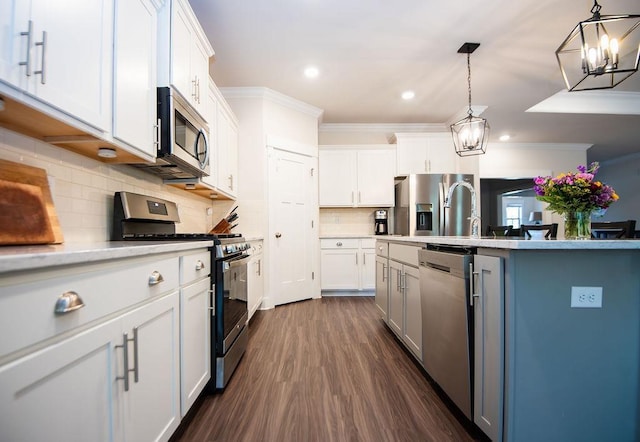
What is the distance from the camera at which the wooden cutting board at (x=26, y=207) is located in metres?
1.07

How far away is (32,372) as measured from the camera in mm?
625


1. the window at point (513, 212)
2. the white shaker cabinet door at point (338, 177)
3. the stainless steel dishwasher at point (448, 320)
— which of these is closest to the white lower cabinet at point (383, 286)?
the stainless steel dishwasher at point (448, 320)

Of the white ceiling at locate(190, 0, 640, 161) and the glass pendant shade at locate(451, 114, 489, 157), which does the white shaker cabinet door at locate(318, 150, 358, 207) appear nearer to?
the white ceiling at locate(190, 0, 640, 161)

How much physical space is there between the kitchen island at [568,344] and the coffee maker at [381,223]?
11.7 feet

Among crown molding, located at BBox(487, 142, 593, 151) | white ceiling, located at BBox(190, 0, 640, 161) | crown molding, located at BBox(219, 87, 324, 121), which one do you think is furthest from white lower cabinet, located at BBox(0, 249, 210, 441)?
crown molding, located at BBox(487, 142, 593, 151)

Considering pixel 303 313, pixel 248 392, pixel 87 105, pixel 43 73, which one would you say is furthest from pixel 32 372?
pixel 303 313

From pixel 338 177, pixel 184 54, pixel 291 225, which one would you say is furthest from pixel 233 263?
pixel 338 177

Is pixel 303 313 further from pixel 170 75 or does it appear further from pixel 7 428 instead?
pixel 7 428

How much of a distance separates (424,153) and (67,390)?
15.6ft

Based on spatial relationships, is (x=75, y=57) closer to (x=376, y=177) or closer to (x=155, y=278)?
(x=155, y=278)

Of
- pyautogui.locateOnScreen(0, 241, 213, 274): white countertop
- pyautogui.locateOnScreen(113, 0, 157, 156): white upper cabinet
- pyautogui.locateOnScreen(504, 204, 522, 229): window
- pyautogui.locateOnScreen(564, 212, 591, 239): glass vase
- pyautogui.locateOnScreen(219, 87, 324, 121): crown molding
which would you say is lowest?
pyautogui.locateOnScreen(0, 241, 213, 274): white countertop

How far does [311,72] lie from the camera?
3391 mm

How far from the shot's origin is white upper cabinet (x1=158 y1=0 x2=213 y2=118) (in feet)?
5.75

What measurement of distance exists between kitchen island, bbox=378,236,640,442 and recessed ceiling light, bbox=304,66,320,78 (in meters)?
2.88
